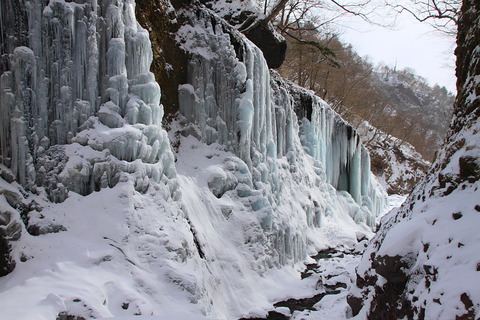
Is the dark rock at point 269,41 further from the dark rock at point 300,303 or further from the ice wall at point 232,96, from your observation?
the dark rock at point 300,303

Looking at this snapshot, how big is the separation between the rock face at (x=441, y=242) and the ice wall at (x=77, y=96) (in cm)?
317

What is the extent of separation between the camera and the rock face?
10.2 feet

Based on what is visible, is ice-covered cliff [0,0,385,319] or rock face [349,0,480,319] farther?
ice-covered cliff [0,0,385,319]

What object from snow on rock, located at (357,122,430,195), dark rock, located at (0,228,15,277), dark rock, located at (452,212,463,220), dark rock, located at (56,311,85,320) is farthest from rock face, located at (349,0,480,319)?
snow on rock, located at (357,122,430,195)

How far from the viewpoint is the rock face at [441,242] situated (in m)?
3.10

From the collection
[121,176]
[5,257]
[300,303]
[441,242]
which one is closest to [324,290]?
[300,303]

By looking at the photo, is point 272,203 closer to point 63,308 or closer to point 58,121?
point 58,121

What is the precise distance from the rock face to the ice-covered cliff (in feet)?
7.04

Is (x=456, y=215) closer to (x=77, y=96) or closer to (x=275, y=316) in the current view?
(x=275, y=316)

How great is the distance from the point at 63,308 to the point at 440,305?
3.26 m

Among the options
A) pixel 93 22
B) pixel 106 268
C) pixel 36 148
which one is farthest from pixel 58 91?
pixel 106 268

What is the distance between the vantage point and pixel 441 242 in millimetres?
3443

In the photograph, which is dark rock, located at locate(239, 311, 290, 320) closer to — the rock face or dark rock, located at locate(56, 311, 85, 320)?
the rock face

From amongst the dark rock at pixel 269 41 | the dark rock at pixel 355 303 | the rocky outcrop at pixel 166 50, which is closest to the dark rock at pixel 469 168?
the dark rock at pixel 355 303
